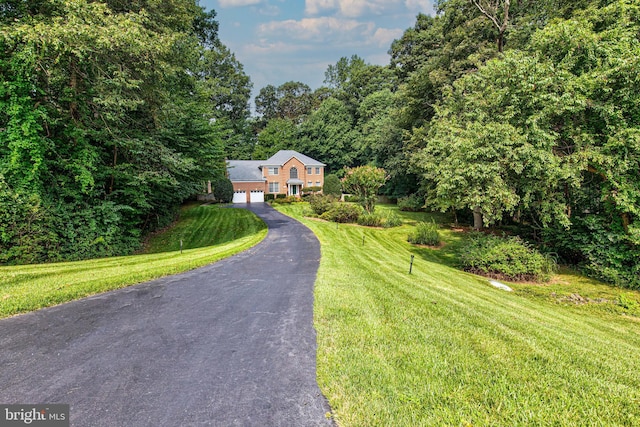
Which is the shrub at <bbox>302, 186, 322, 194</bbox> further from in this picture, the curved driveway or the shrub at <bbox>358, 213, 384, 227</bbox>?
the curved driveway

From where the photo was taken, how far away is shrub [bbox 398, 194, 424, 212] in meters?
28.4

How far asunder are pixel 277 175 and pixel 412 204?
20.2 meters

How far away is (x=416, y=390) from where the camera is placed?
10.1ft

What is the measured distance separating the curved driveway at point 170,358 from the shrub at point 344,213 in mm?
15133

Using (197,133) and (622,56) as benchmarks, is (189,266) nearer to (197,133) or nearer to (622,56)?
(197,133)

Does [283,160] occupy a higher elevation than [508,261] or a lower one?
higher

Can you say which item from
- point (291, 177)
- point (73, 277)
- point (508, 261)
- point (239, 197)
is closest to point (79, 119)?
point (73, 277)

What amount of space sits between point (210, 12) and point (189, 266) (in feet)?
91.8

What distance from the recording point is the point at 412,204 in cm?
2894

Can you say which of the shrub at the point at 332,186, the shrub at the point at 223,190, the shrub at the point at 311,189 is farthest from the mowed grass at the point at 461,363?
the shrub at the point at 311,189

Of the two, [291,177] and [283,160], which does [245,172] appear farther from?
[291,177]

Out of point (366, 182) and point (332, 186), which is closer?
point (366, 182)

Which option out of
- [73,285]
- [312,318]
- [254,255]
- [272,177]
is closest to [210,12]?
[272,177]

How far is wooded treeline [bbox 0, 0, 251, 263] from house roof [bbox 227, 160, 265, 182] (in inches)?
994
